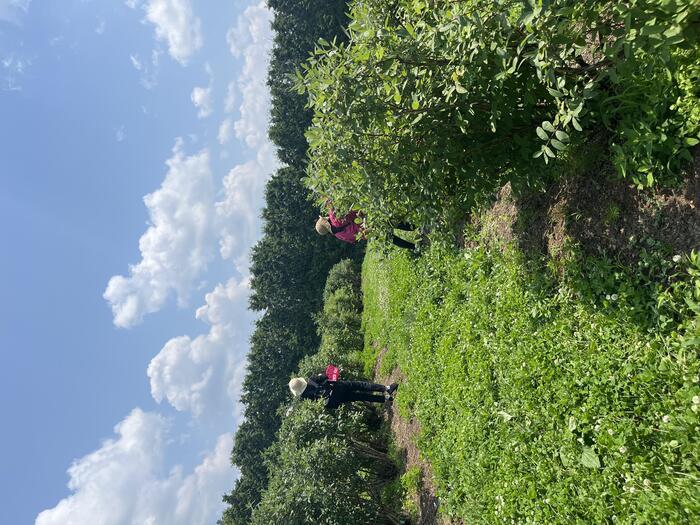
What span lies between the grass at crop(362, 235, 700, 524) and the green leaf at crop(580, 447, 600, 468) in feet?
0.04

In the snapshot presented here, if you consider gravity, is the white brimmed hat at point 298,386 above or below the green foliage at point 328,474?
above

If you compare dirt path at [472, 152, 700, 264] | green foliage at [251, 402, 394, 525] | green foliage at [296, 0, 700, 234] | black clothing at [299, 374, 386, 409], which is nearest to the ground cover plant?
green foliage at [251, 402, 394, 525]

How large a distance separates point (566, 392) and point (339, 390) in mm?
7140

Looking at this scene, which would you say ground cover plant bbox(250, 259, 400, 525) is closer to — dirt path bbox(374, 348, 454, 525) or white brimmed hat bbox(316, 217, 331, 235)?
dirt path bbox(374, 348, 454, 525)

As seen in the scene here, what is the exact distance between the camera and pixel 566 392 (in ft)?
15.5

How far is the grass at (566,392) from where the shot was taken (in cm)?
369

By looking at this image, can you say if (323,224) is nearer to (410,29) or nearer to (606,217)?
(606,217)

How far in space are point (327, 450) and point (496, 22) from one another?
906 centimetres

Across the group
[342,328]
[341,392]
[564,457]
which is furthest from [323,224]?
[564,457]

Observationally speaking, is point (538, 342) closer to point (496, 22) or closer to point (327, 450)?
point (496, 22)

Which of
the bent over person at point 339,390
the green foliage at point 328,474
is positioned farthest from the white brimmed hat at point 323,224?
the green foliage at point 328,474

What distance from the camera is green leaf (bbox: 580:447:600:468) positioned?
166 inches

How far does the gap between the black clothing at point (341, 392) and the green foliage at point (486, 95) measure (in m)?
6.62

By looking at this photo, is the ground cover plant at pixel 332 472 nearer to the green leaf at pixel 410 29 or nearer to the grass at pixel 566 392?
the grass at pixel 566 392
